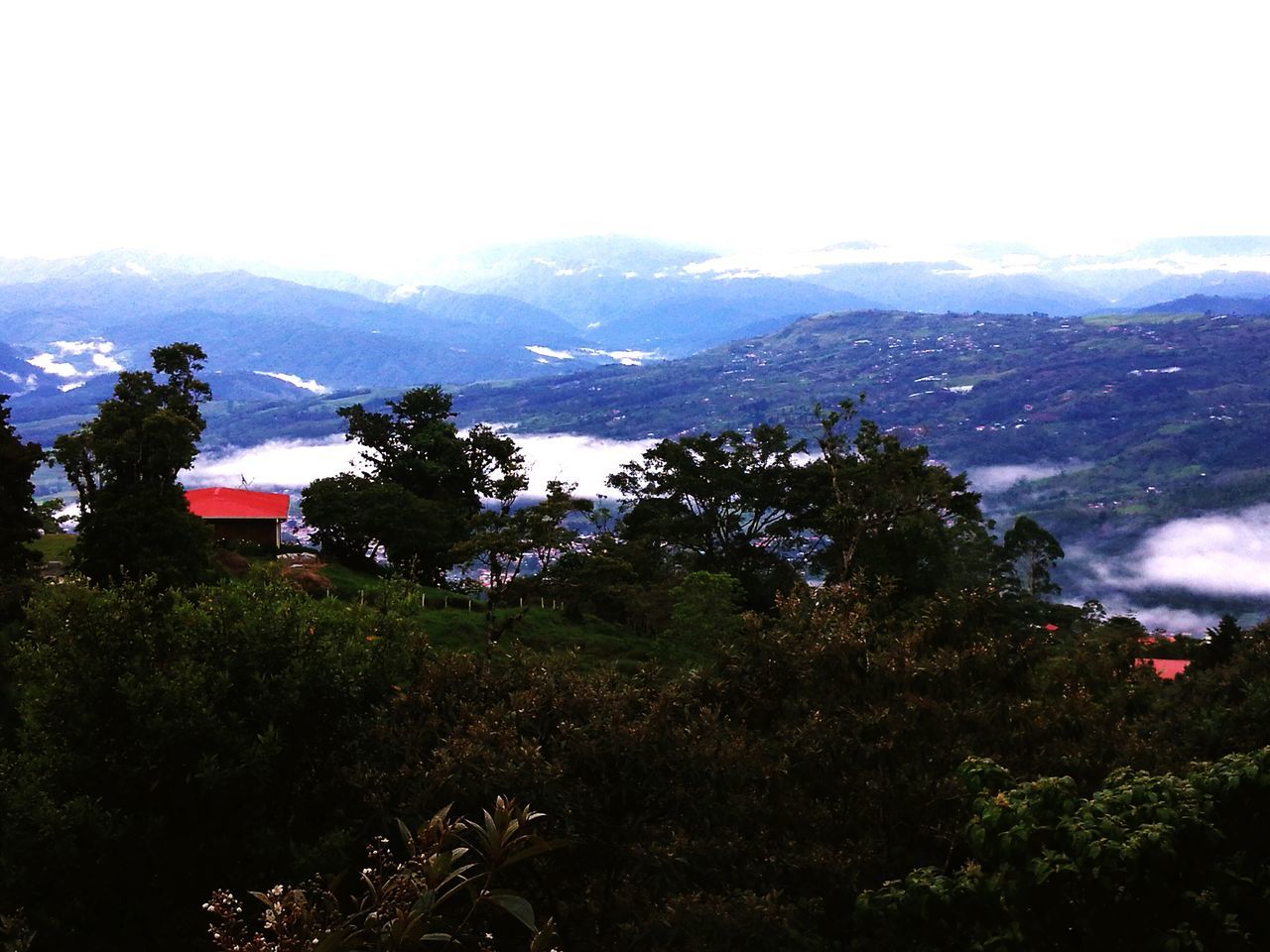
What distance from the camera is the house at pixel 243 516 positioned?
48.3 metres

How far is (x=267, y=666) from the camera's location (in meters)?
10.7

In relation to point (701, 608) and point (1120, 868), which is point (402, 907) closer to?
point (1120, 868)

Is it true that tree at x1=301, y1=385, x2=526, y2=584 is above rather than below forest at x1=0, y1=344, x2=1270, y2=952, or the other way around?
below

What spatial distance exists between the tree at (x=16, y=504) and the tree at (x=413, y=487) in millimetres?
15187

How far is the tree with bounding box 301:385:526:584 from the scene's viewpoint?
1880 inches

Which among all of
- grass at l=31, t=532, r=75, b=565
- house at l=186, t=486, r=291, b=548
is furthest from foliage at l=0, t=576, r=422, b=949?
house at l=186, t=486, r=291, b=548

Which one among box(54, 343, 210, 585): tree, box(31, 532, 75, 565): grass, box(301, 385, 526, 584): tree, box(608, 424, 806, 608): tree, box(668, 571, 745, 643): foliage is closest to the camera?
box(54, 343, 210, 585): tree

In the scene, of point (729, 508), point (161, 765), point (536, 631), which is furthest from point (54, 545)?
point (161, 765)

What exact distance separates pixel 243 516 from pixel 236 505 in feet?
6.29

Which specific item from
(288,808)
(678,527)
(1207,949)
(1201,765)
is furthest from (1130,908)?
(678,527)

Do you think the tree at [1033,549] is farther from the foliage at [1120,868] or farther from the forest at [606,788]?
the foliage at [1120,868]

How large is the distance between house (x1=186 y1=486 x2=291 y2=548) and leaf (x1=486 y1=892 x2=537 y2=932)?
44.8 m

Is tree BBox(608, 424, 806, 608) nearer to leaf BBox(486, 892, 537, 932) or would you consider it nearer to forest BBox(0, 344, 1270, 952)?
forest BBox(0, 344, 1270, 952)

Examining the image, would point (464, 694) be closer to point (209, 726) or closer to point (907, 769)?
point (209, 726)
